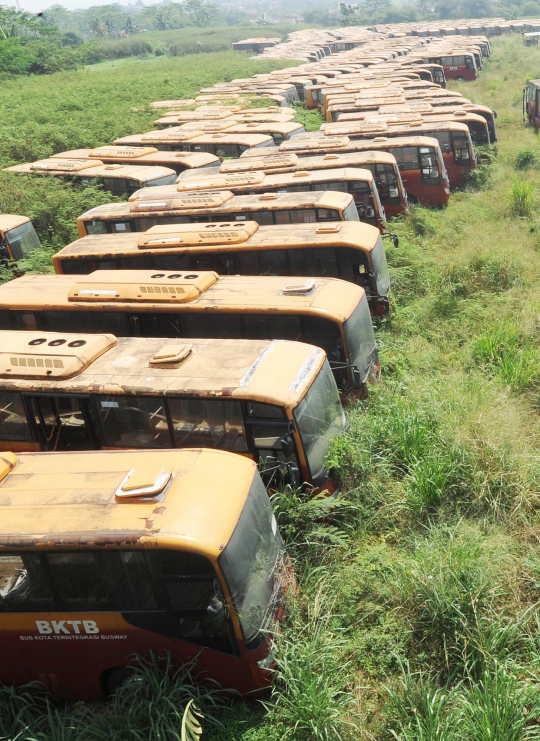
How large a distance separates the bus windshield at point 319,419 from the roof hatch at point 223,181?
8.84 metres

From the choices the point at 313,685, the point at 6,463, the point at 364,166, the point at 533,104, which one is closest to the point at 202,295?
the point at 6,463

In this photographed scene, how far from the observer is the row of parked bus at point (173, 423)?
18.4 feet

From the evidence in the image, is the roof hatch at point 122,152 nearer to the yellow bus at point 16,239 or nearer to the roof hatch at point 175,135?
the roof hatch at point 175,135

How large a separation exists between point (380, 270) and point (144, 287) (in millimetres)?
4099

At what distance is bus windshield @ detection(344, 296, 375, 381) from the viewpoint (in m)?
9.25

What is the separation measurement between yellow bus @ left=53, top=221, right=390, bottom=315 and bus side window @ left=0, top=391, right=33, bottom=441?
502 cm

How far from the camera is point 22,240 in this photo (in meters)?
16.6

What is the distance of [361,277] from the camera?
464 inches

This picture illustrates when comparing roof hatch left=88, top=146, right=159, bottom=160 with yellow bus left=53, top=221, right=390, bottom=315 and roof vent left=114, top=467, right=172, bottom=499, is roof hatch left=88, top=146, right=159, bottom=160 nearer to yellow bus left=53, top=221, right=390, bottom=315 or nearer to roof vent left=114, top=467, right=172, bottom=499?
yellow bus left=53, top=221, right=390, bottom=315

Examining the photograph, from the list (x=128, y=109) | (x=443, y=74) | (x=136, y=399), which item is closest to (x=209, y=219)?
(x=136, y=399)

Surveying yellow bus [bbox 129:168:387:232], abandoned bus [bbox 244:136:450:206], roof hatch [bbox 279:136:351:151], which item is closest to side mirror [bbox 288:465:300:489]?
yellow bus [bbox 129:168:387:232]

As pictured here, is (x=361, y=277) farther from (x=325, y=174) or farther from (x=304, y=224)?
(x=325, y=174)

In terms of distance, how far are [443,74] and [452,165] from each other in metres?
24.8

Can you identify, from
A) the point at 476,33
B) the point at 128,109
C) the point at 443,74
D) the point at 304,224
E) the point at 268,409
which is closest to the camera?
the point at 268,409
